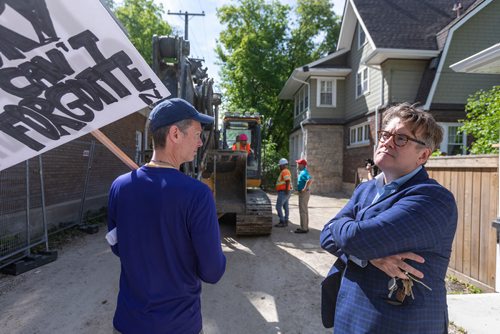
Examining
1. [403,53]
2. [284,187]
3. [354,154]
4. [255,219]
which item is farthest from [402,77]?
[255,219]

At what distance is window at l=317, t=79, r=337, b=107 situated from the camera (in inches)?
749

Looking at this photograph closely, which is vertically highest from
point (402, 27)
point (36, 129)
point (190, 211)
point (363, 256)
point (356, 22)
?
point (356, 22)

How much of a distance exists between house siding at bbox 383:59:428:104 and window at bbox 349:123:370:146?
2.29m

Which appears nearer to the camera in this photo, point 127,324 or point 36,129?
point 127,324

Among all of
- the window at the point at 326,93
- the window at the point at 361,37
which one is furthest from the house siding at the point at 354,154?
the window at the point at 361,37

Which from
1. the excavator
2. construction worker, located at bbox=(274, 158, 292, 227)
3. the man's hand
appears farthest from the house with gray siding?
the man's hand

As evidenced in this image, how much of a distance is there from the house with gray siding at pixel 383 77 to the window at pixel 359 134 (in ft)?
0.17

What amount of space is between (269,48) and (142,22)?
12120 millimetres

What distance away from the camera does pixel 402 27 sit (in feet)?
47.7

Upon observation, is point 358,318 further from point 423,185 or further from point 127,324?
point 127,324

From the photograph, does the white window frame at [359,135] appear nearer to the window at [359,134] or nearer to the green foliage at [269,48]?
the window at [359,134]

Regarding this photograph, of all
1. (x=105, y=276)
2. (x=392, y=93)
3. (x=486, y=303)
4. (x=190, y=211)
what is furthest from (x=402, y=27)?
(x=190, y=211)

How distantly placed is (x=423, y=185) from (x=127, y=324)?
1.59m

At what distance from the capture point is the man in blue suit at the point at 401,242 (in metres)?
1.51
